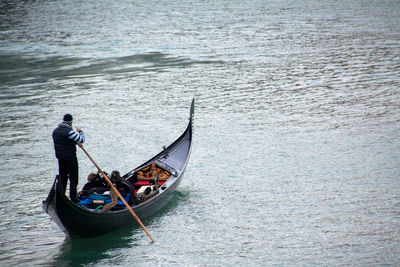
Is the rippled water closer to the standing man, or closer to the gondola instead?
the gondola

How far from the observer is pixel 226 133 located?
12.3 m

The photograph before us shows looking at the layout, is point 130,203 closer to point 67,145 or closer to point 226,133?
point 67,145

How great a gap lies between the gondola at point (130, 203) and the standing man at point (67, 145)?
Result: 55 cm

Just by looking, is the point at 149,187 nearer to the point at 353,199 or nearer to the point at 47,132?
the point at 353,199

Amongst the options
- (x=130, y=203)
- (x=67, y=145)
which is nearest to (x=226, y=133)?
(x=130, y=203)

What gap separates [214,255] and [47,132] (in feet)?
23.7

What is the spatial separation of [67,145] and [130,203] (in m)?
1.26

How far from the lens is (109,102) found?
15312mm

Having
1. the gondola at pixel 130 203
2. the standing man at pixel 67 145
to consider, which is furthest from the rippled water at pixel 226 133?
the standing man at pixel 67 145

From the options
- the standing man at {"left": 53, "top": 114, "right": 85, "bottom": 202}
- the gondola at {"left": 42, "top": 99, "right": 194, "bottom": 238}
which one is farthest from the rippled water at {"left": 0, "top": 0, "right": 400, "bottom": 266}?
the standing man at {"left": 53, "top": 114, "right": 85, "bottom": 202}

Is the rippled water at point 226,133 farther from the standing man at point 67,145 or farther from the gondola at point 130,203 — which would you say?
the standing man at point 67,145

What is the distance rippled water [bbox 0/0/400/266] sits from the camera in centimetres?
700

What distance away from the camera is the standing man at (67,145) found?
6672mm

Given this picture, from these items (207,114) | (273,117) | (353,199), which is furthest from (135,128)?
(353,199)
